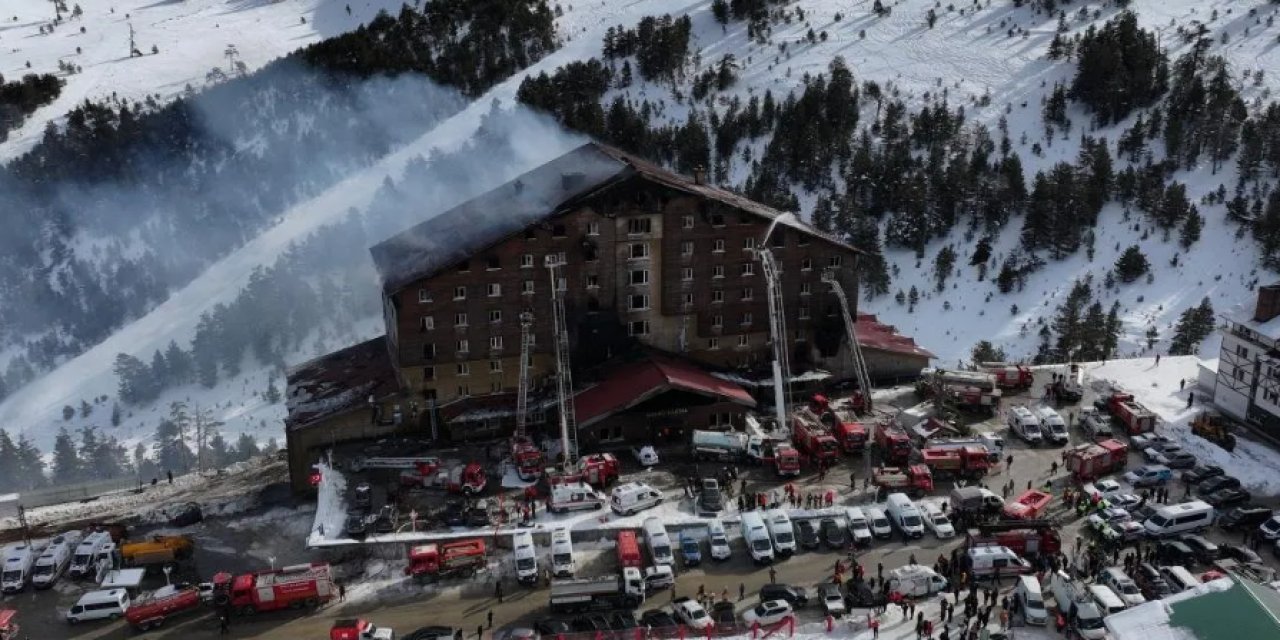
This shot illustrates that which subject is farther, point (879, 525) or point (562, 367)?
point (562, 367)

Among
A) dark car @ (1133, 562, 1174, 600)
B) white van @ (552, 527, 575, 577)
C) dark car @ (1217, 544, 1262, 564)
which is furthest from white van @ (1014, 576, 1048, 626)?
white van @ (552, 527, 575, 577)

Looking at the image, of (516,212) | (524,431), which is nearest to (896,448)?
(524,431)

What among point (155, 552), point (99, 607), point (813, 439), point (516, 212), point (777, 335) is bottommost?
point (99, 607)

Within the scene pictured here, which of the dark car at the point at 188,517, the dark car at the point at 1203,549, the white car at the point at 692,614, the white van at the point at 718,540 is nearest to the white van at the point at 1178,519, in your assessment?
the dark car at the point at 1203,549

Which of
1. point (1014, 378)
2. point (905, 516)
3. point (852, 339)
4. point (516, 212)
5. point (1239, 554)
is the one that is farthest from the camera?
point (1014, 378)

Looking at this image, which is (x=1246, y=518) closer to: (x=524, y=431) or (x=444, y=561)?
(x=524, y=431)

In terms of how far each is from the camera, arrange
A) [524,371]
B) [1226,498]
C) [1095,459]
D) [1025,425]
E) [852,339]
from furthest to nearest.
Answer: [852,339] → [1025,425] → [524,371] → [1095,459] → [1226,498]
